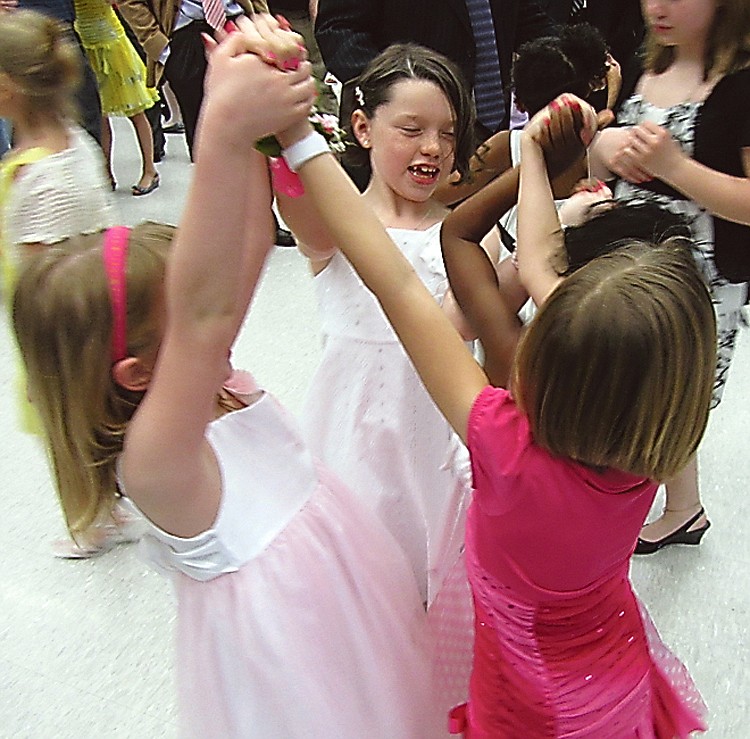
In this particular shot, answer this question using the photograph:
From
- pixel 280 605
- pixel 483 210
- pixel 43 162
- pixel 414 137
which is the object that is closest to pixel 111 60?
pixel 43 162

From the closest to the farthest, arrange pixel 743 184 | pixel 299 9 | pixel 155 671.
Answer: pixel 743 184 → pixel 155 671 → pixel 299 9

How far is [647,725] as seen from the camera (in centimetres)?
86


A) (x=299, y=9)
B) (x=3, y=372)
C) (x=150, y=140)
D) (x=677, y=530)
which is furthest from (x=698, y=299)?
(x=150, y=140)

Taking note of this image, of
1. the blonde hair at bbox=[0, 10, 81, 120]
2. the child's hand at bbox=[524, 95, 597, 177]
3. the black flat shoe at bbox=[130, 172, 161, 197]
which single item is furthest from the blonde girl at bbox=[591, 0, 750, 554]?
the black flat shoe at bbox=[130, 172, 161, 197]

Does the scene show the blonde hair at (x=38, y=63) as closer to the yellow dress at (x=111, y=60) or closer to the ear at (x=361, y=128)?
the ear at (x=361, y=128)

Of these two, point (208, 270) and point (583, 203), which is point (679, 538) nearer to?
point (583, 203)

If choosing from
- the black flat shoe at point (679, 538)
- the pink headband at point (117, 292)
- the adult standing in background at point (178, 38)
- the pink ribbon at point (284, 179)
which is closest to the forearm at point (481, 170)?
the pink ribbon at point (284, 179)

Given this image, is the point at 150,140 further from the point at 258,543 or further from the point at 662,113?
the point at 258,543

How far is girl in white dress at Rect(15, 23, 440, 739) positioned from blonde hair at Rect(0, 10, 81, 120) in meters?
1.03

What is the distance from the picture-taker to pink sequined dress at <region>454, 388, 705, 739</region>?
0.72m

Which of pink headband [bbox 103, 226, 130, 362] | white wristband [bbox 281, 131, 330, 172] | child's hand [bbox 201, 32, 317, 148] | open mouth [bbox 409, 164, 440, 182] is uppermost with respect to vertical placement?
child's hand [bbox 201, 32, 317, 148]

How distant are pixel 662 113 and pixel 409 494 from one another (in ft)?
2.24

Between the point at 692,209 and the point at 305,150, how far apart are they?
756mm

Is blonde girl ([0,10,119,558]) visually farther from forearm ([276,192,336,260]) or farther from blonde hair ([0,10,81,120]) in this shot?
forearm ([276,192,336,260])
